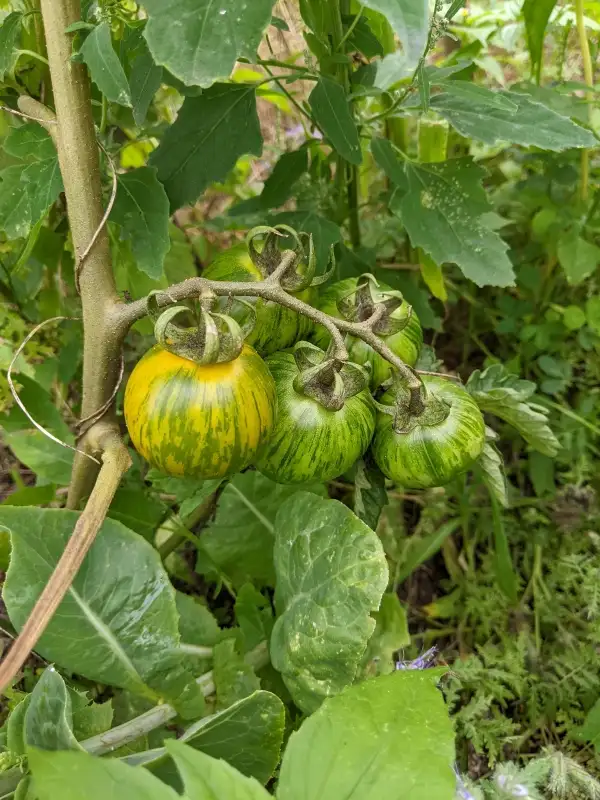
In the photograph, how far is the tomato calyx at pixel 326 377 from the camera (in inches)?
29.9

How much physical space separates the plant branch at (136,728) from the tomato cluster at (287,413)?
340 millimetres

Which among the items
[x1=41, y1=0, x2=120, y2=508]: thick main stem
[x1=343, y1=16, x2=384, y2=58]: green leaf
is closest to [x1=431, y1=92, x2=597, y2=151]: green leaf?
[x1=343, y1=16, x2=384, y2=58]: green leaf

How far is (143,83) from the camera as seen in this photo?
0.84 m

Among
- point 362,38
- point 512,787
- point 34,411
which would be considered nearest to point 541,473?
point 512,787

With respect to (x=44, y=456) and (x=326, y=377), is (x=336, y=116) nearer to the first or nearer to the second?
(x=326, y=377)

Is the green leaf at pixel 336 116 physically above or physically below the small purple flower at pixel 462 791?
above

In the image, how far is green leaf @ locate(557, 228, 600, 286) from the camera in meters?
1.38

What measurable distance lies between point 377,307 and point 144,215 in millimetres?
370

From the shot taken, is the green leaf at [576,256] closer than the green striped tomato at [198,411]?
No

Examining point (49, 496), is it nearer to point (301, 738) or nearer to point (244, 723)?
point (244, 723)

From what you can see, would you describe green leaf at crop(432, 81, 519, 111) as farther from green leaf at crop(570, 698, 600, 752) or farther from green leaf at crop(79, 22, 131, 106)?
green leaf at crop(570, 698, 600, 752)

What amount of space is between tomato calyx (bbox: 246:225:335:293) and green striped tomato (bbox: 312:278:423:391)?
7cm

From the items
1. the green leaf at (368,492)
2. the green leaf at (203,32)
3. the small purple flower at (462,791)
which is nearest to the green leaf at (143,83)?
the green leaf at (203,32)

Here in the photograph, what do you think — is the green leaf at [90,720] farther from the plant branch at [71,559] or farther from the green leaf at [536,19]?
the green leaf at [536,19]
